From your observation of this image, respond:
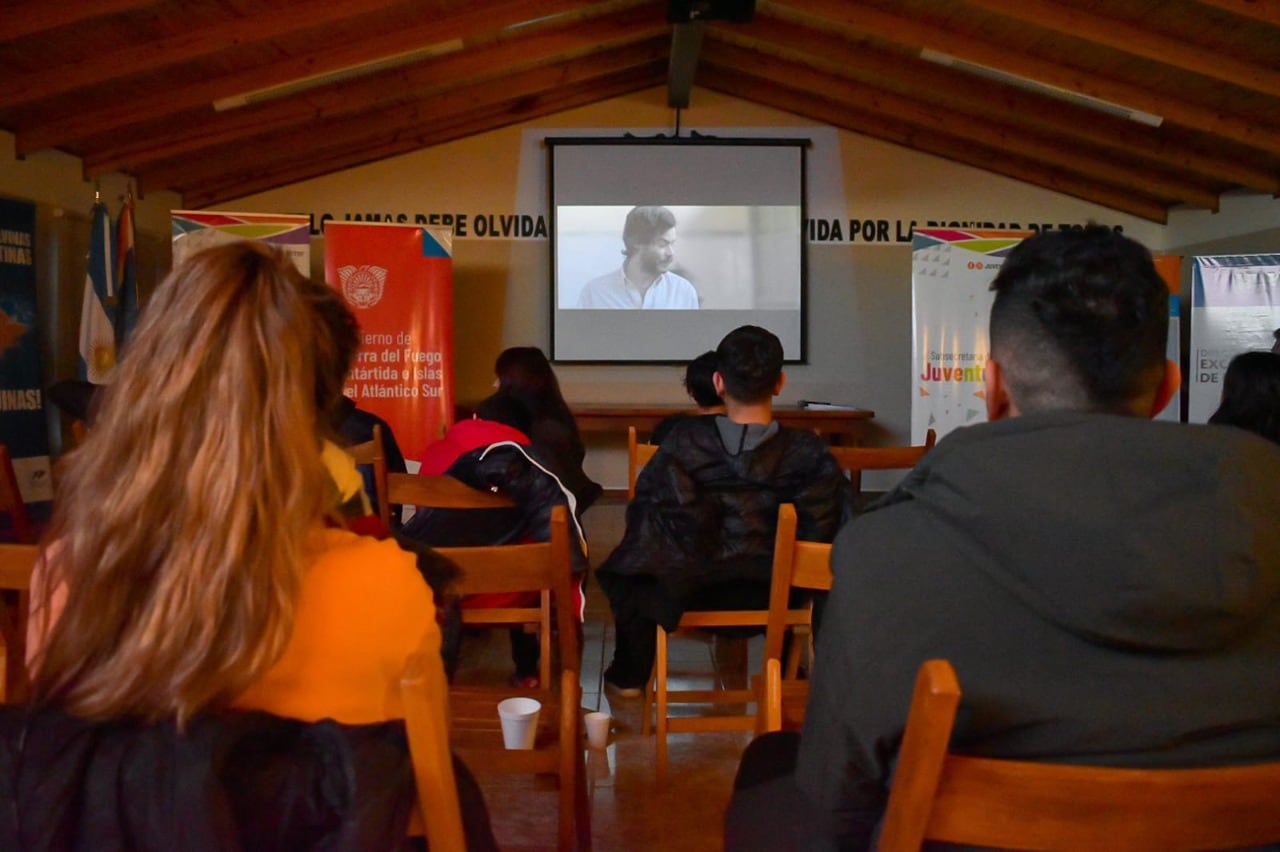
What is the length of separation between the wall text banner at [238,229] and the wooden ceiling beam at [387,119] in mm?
542

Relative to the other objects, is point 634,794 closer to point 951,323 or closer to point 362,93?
point 951,323

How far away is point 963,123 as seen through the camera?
6.21 meters

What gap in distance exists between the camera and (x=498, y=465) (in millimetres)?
2549

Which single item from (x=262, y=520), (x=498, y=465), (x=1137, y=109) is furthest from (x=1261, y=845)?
(x=1137, y=109)

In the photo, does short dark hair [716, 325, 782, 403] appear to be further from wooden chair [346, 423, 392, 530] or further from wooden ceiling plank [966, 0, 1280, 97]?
wooden ceiling plank [966, 0, 1280, 97]

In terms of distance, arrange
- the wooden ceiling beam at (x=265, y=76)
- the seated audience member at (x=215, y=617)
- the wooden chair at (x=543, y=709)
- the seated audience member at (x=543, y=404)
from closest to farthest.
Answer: the seated audience member at (x=215, y=617), the wooden chair at (x=543, y=709), the seated audience member at (x=543, y=404), the wooden ceiling beam at (x=265, y=76)

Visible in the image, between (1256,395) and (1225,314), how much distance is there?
385cm

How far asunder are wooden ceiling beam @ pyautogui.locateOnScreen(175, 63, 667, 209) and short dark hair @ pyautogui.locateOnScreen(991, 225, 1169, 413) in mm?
5934

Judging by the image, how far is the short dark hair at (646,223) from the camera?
22.0ft

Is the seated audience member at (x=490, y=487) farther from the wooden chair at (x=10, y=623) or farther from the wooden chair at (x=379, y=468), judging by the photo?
the wooden chair at (x=10, y=623)

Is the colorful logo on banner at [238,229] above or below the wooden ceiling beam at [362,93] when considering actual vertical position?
below

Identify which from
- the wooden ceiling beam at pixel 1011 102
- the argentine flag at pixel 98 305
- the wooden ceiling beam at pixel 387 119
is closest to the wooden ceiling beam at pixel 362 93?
the wooden ceiling beam at pixel 387 119

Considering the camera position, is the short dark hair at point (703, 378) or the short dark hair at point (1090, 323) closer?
the short dark hair at point (1090, 323)

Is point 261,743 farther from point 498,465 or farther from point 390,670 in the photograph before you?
point 498,465
